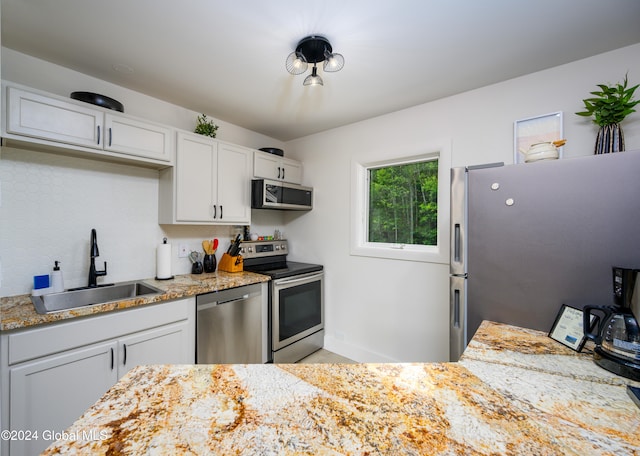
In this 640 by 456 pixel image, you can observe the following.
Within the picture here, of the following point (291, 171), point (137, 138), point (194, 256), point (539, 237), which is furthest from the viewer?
point (291, 171)

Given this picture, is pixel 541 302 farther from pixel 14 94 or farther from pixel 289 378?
pixel 14 94

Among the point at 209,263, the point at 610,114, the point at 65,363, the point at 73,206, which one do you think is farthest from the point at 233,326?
the point at 610,114

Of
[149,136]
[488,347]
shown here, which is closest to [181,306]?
[149,136]

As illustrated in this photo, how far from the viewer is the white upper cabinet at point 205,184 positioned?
2.18 metres

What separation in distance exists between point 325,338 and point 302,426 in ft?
8.25

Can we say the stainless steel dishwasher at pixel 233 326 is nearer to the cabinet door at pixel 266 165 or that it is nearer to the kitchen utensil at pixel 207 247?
the kitchen utensil at pixel 207 247

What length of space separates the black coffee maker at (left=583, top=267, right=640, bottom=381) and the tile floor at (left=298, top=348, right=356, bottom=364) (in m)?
2.05

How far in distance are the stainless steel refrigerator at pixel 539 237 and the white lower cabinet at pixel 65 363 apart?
194 centimetres

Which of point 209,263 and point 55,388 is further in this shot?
point 209,263

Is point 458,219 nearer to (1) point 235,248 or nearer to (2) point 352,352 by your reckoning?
(2) point 352,352

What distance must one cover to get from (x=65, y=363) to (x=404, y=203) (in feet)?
8.87

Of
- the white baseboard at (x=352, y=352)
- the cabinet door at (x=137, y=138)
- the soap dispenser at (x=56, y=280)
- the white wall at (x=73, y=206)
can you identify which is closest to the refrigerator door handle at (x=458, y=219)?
the white baseboard at (x=352, y=352)

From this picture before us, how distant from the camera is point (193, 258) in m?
2.51

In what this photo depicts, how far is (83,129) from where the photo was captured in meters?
1.70
